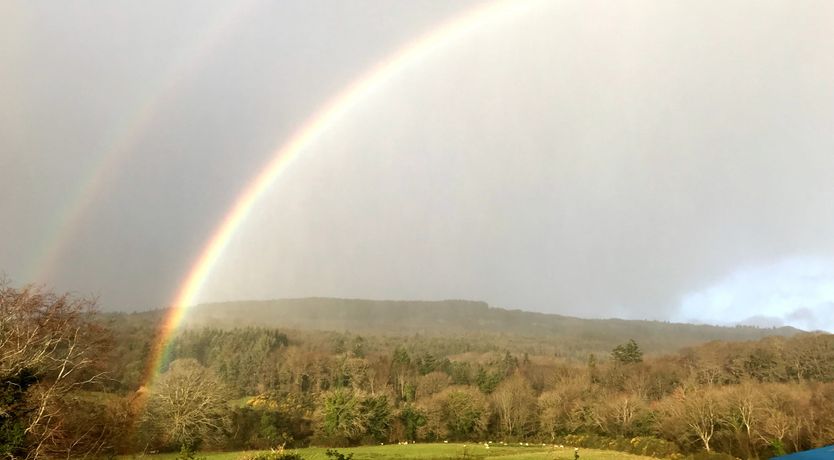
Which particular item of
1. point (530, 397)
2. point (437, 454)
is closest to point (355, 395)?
point (437, 454)

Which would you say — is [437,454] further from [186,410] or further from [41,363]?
[41,363]

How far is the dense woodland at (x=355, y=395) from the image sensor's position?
101 feet

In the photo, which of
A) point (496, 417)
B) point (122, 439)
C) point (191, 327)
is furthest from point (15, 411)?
point (191, 327)

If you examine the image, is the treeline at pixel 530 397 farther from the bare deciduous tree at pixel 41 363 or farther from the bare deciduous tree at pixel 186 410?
the bare deciduous tree at pixel 41 363

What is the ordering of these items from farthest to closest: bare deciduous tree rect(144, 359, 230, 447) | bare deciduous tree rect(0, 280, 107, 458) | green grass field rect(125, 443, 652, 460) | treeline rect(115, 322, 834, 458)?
treeline rect(115, 322, 834, 458), bare deciduous tree rect(144, 359, 230, 447), green grass field rect(125, 443, 652, 460), bare deciduous tree rect(0, 280, 107, 458)

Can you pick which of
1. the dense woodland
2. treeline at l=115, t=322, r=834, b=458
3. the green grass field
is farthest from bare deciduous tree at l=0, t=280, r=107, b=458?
treeline at l=115, t=322, r=834, b=458

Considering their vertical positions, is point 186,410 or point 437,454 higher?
point 186,410

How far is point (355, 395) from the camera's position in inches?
3110

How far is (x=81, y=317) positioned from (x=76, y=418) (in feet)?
33.6

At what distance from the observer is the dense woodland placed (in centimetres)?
3070

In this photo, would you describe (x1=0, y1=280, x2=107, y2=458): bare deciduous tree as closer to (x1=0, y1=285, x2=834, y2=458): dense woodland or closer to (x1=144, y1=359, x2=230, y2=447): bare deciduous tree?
(x1=0, y1=285, x2=834, y2=458): dense woodland

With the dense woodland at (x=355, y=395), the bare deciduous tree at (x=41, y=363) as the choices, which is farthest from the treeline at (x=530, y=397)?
the bare deciduous tree at (x=41, y=363)

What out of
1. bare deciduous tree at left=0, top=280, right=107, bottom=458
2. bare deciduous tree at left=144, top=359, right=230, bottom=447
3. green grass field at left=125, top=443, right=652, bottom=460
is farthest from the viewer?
bare deciduous tree at left=144, top=359, right=230, bottom=447

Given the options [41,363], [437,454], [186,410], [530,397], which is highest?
[41,363]
